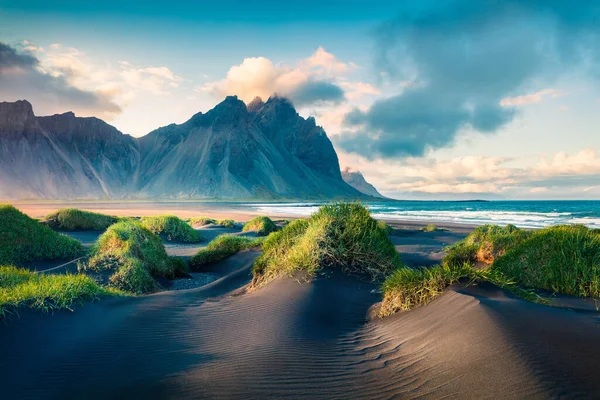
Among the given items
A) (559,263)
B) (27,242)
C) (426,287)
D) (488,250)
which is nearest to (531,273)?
(559,263)

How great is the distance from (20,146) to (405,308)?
642ft

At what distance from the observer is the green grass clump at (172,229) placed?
1997 cm

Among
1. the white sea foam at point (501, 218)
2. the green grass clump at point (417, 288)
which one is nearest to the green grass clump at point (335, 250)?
the green grass clump at point (417, 288)

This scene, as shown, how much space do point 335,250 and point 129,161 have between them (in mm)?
200416

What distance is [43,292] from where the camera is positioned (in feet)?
18.7

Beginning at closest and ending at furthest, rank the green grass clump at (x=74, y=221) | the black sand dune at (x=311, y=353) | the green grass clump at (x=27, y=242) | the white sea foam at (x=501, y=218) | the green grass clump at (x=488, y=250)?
1. the black sand dune at (x=311, y=353)
2. the green grass clump at (x=27, y=242)
3. the green grass clump at (x=488, y=250)
4. the green grass clump at (x=74, y=221)
5. the white sea foam at (x=501, y=218)

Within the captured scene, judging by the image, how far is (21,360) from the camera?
415 centimetres

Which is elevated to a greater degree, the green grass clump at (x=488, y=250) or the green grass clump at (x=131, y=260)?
the green grass clump at (x=488, y=250)

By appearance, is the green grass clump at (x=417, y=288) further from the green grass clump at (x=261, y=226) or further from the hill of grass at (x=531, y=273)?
the green grass clump at (x=261, y=226)

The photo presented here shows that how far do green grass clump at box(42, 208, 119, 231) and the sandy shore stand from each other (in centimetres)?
1606

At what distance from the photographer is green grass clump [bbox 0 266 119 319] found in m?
5.19

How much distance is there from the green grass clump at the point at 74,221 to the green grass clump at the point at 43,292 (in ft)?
45.7

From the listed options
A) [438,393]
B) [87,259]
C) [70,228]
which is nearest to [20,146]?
[70,228]

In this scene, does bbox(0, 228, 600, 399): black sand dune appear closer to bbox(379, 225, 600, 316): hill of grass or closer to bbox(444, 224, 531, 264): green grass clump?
bbox(379, 225, 600, 316): hill of grass
